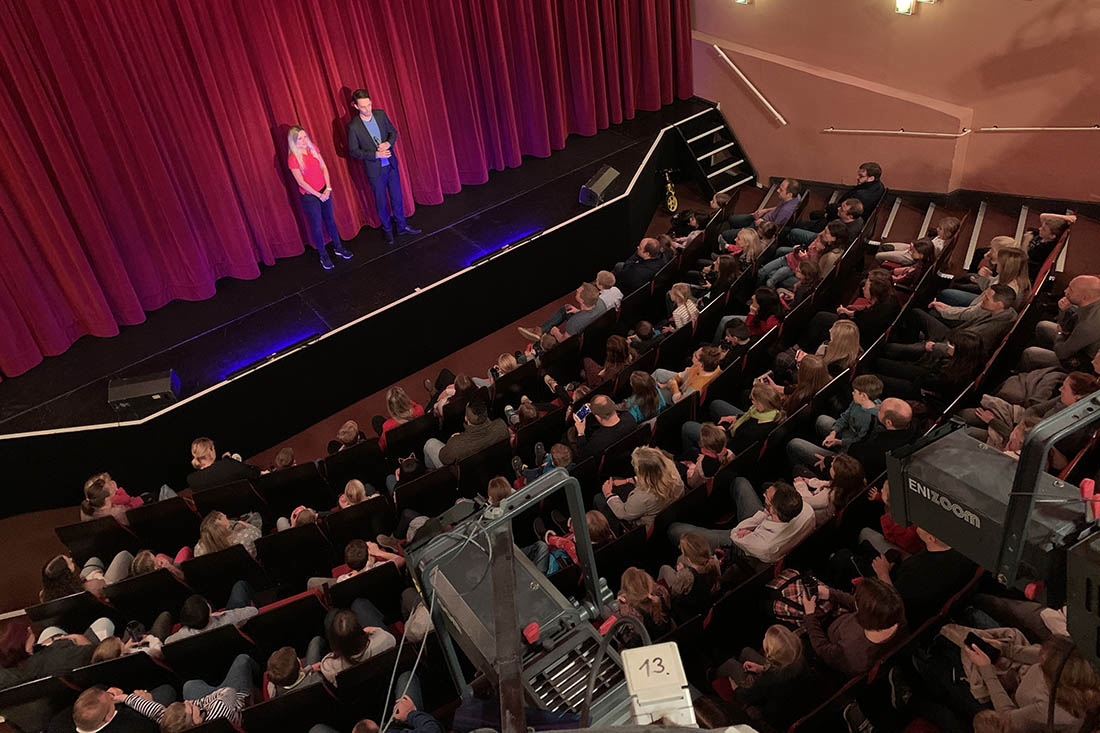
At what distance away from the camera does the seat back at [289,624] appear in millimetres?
3664

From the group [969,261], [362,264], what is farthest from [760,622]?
[362,264]

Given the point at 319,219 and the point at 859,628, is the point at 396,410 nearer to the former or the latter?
the point at 319,219

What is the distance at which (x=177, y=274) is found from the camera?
618cm

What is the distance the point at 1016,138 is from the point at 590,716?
6.12 metres

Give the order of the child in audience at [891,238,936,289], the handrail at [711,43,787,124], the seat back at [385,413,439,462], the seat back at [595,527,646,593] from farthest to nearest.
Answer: the handrail at [711,43,787,124], the child in audience at [891,238,936,289], the seat back at [385,413,439,462], the seat back at [595,527,646,593]

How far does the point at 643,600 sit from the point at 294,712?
4.74ft

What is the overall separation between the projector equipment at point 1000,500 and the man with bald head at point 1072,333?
254 centimetres

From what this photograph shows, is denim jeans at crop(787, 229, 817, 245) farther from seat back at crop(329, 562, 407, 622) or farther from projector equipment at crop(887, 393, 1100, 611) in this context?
projector equipment at crop(887, 393, 1100, 611)

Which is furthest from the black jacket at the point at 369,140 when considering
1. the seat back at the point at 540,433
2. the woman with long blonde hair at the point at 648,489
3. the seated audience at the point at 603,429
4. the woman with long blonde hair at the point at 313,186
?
the woman with long blonde hair at the point at 648,489

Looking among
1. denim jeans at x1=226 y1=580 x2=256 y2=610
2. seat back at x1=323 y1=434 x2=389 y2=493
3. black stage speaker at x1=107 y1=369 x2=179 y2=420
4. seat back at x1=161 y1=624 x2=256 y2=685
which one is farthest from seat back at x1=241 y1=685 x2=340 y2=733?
black stage speaker at x1=107 y1=369 x2=179 y2=420

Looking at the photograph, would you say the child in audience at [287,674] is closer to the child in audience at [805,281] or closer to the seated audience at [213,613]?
the seated audience at [213,613]

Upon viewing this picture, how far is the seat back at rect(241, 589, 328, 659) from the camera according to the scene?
3664 mm

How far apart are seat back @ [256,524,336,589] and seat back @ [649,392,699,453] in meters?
1.80

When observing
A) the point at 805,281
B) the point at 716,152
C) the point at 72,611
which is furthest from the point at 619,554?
the point at 716,152
